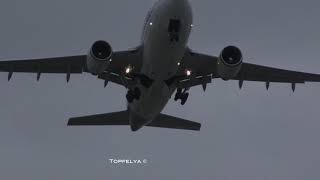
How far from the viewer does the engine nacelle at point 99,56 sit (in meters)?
23.6

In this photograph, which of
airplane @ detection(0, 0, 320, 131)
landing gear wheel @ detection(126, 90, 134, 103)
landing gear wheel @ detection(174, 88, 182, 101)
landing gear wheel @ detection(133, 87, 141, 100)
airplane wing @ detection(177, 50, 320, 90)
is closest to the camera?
airplane @ detection(0, 0, 320, 131)

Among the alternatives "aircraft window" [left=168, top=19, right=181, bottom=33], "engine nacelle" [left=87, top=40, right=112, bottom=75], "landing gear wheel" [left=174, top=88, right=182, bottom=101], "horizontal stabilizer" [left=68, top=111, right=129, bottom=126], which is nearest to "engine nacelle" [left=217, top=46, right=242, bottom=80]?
"aircraft window" [left=168, top=19, right=181, bottom=33]

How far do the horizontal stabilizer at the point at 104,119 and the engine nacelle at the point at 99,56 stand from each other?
7096mm

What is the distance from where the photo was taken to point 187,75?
26.3 meters

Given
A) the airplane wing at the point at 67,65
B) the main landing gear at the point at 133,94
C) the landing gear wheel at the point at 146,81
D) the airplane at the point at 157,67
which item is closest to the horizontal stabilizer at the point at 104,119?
the airplane at the point at 157,67

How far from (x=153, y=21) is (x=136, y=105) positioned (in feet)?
17.2

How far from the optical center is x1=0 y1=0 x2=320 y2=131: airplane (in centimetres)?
2273

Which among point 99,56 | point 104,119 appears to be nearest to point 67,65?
point 99,56

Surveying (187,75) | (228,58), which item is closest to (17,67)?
(187,75)

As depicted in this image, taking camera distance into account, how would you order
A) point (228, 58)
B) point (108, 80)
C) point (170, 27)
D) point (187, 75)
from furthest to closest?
1. point (108, 80)
2. point (187, 75)
3. point (228, 58)
4. point (170, 27)

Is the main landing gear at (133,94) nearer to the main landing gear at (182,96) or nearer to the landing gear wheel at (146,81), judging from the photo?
the landing gear wheel at (146,81)

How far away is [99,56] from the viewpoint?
2367 centimetres

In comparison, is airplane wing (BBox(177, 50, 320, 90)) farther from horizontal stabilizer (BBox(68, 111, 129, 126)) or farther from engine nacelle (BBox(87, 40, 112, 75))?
horizontal stabilizer (BBox(68, 111, 129, 126))

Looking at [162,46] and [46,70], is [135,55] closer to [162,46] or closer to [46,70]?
[162,46]
